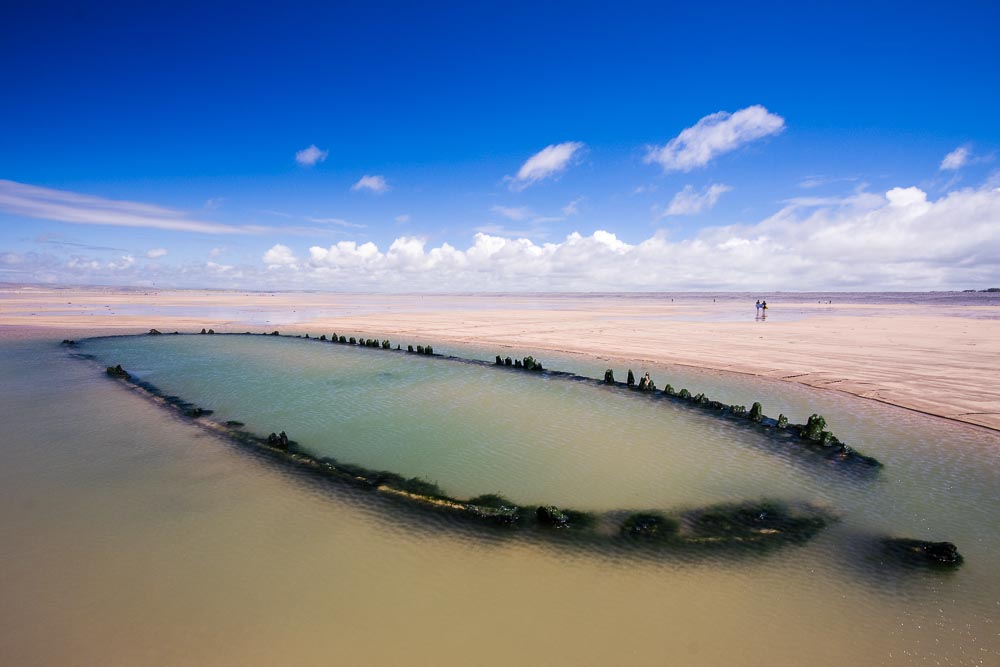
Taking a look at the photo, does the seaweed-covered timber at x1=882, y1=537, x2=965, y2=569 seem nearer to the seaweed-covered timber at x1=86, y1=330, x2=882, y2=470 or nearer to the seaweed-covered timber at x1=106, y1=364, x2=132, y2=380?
the seaweed-covered timber at x1=86, y1=330, x2=882, y2=470

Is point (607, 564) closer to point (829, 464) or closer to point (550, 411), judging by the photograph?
point (829, 464)

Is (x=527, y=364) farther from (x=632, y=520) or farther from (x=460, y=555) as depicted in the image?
(x=460, y=555)

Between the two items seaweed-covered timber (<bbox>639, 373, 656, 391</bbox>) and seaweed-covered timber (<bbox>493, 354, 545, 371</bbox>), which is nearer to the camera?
seaweed-covered timber (<bbox>639, 373, 656, 391</bbox>)

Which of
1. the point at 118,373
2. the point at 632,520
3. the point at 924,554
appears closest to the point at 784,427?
the point at 924,554

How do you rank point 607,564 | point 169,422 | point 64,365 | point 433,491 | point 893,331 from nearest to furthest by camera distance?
point 607,564, point 433,491, point 169,422, point 64,365, point 893,331

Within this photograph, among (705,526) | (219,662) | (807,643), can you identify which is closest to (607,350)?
(705,526)

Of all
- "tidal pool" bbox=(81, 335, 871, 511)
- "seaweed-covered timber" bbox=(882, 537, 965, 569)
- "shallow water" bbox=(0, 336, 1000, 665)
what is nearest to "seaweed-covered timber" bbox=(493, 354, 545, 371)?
"tidal pool" bbox=(81, 335, 871, 511)

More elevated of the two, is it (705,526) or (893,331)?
(893,331)
